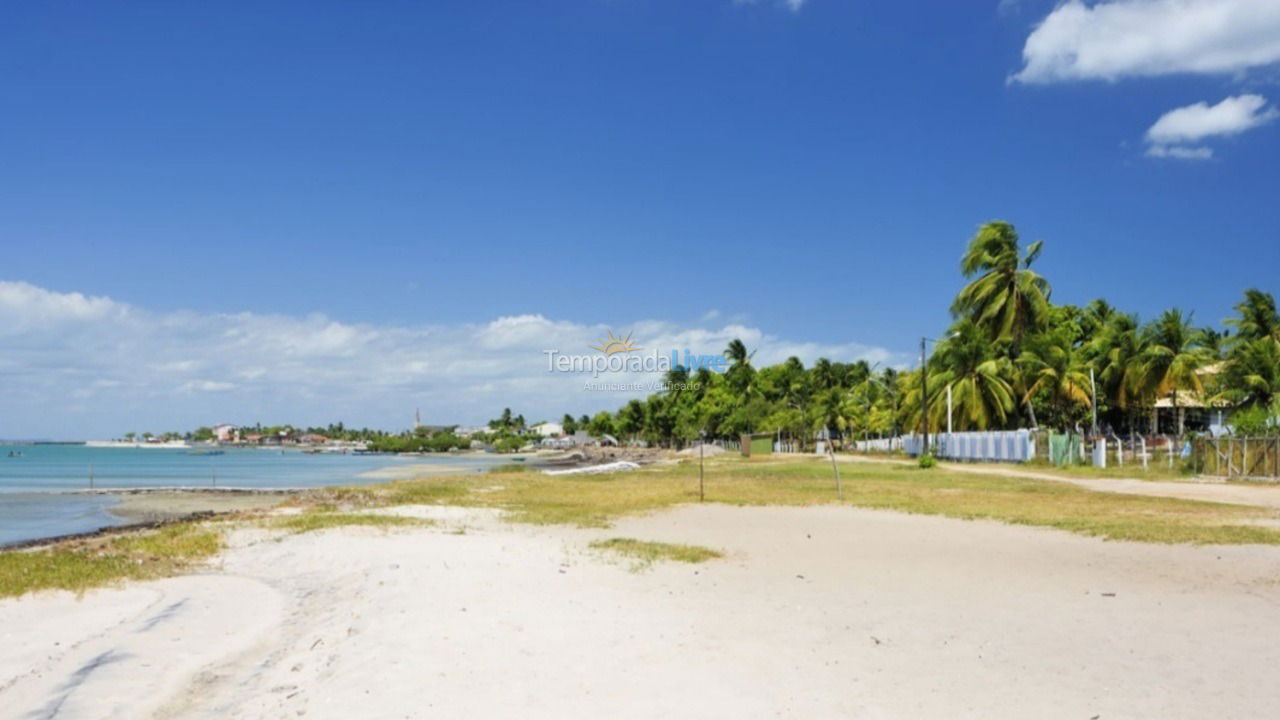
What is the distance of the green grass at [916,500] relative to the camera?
1698 cm

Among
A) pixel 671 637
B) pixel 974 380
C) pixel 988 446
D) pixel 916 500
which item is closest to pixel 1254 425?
pixel 916 500

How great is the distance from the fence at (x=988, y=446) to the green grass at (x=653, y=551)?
121ft

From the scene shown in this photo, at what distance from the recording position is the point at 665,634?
843 centimetres

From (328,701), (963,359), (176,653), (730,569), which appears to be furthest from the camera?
(963,359)

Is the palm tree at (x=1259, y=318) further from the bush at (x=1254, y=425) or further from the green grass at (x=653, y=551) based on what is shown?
the green grass at (x=653, y=551)

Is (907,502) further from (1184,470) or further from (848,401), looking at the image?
(848,401)

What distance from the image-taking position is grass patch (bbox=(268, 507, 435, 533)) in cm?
1814

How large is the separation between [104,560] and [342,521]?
522 centimetres

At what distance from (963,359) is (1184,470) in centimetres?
2679

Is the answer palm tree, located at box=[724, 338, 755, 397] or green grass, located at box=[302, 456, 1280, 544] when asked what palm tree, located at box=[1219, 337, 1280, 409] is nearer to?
green grass, located at box=[302, 456, 1280, 544]

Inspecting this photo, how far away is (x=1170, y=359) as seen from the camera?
2041 inches

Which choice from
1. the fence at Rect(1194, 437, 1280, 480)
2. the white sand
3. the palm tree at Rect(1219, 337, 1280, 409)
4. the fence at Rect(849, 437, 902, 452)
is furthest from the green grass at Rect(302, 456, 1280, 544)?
the fence at Rect(849, 437, 902, 452)

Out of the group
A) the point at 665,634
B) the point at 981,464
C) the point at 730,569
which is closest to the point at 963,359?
the point at 981,464

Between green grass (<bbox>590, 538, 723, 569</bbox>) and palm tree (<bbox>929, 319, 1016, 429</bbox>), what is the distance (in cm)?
4738
